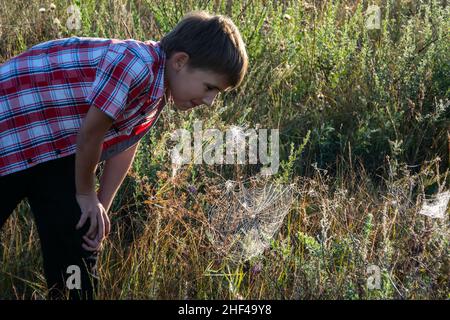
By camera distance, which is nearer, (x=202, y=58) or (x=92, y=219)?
(x=202, y=58)

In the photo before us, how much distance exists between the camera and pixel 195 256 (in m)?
2.97

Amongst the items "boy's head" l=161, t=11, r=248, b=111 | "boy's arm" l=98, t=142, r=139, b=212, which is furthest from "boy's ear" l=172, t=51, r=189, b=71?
"boy's arm" l=98, t=142, r=139, b=212

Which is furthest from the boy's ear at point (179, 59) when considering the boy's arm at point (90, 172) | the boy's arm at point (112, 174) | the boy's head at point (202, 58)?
the boy's arm at point (112, 174)

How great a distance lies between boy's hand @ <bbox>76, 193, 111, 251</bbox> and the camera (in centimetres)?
248

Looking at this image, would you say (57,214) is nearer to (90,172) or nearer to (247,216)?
(90,172)

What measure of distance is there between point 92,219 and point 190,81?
52 cm

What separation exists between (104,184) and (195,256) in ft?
1.50

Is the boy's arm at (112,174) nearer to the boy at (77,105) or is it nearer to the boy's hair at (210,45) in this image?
the boy at (77,105)

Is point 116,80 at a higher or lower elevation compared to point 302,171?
higher

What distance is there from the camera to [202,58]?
240cm

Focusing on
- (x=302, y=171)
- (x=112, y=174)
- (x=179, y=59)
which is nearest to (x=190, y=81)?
(x=179, y=59)

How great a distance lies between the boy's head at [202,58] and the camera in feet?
7.88

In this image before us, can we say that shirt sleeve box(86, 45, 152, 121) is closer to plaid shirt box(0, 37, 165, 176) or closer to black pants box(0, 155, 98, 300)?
plaid shirt box(0, 37, 165, 176)
